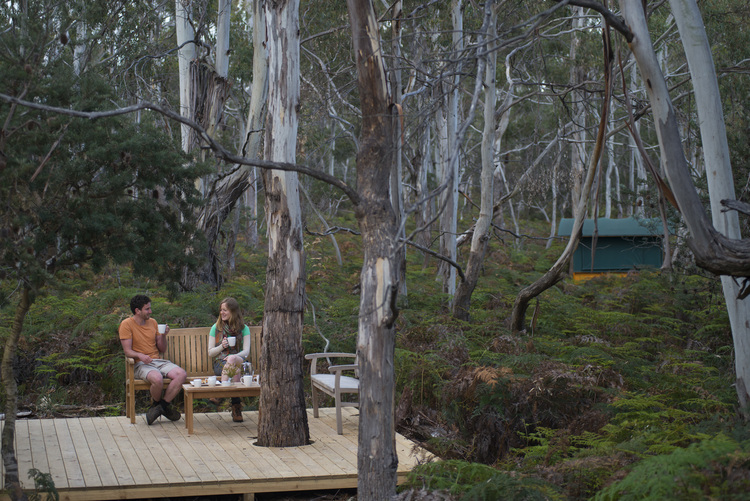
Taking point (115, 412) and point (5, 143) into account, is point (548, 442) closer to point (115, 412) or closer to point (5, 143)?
point (5, 143)

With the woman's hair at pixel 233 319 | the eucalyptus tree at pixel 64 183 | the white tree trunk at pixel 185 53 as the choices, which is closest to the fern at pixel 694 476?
the eucalyptus tree at pixel 64 183

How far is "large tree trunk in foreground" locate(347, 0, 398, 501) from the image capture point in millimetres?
4211

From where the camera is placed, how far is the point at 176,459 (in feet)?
19.7

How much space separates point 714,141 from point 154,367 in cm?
568

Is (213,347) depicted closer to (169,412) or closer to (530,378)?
(169,412)

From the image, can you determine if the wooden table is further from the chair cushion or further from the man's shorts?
the chair cushion

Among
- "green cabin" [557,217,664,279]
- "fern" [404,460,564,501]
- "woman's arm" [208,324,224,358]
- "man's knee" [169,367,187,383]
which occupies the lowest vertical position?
"fern" [404,460,564,501]

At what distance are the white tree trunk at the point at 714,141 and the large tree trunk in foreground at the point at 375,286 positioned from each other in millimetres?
2583

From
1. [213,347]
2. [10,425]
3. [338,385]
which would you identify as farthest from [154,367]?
[10,425]

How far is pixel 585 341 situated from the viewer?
9.85 m

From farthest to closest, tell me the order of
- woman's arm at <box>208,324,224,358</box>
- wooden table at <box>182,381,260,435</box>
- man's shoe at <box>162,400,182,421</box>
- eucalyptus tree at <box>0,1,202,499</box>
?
woman's arm at <box>208,324,224,358</box>, man's shoe at <box>162,400,182,421</box>, wooden table at <box>182,381,260,435</box>, eucalyptus tree at <box>0,1,202,499</box>

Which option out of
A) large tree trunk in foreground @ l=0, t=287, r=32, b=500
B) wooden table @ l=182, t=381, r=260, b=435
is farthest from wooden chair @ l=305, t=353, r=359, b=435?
large tree trunk in foreground @ l=0, t=287, r=32, b=500

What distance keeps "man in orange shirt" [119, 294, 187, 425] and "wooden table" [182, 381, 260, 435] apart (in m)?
0.32

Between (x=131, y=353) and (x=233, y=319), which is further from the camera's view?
(x=233, y=319)
